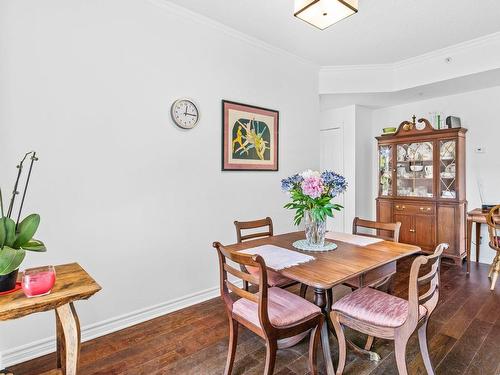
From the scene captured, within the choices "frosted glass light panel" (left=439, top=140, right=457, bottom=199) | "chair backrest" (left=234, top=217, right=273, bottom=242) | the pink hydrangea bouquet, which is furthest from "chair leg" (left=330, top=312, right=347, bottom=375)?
"frosted glass light panel" (left=439, top=140, right=457, bottom=199)

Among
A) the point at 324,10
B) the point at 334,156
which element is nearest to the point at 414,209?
the point at 334,156

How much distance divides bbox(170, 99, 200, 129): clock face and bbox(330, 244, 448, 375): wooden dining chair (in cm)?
191

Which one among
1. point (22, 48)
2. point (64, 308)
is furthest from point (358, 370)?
point (22, 48)

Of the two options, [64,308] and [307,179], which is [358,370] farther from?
[64,308]

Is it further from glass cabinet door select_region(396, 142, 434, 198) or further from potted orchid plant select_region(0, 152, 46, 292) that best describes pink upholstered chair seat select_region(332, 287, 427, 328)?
glass cabinet door select_region(396, 142, 434, 198)

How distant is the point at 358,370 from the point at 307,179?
121cm

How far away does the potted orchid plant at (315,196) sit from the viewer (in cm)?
189

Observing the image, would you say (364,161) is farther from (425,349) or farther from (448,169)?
(425,349)

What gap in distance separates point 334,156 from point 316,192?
10.8 ft

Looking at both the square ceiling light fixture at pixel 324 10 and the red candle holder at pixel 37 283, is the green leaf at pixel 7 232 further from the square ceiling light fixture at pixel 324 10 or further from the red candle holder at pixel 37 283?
the square ceiling light fixture at pixel 324 10

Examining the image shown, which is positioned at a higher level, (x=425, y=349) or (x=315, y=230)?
(x=315, y=230)

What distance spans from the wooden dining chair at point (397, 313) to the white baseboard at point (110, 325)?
1.49m

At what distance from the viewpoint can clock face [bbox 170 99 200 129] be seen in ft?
8.39

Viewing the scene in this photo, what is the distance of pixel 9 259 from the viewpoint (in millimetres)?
A: 1174
